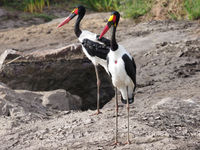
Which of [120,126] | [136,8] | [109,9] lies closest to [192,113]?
[120,126]

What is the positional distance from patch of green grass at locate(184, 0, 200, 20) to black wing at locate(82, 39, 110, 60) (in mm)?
4527

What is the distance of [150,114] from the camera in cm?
487

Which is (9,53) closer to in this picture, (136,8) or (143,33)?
(143,33)

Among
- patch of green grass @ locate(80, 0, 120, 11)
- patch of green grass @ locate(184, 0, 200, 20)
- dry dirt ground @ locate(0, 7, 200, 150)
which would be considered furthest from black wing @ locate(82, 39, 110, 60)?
patch of green grass @ locate(80, 0, 120, 11)

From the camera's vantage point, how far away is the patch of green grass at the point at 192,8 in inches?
380

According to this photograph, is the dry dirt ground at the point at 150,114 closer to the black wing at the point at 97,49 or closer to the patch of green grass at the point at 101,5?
the black wing at the point at 97,49

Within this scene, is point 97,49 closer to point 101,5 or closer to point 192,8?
point 192,8

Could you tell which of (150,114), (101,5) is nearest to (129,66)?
(150,114)

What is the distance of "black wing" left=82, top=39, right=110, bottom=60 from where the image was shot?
571 cm

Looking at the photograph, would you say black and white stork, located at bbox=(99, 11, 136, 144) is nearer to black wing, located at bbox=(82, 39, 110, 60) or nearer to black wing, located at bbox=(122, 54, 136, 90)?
black wing, located at bbox=(122, 54, 136, 90)

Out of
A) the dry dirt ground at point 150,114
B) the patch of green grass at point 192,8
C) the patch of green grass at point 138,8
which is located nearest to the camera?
the dry dirt ground at point 150,114

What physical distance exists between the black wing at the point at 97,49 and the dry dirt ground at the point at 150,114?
0.74 m

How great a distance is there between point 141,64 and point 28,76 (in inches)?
79.8

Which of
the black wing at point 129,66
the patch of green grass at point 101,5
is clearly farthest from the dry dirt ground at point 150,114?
the patch of green grass at point 101,5
